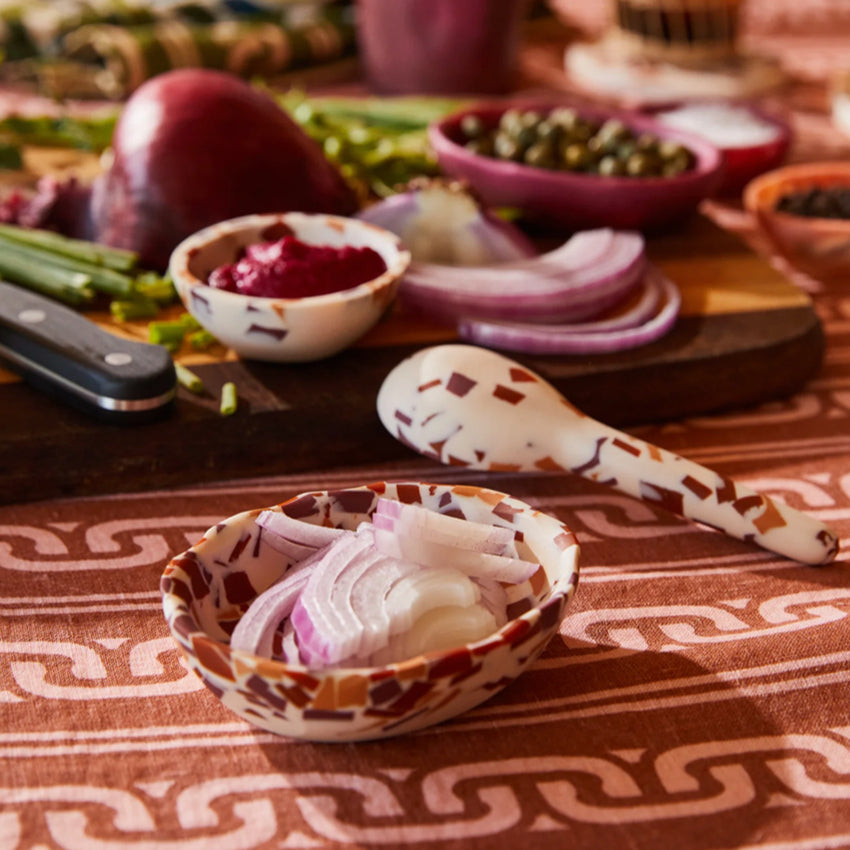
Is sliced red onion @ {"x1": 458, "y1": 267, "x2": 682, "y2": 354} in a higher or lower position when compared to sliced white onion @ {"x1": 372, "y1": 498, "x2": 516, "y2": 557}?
lower

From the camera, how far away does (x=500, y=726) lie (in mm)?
996

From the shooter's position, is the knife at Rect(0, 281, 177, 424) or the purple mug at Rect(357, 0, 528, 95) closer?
the knife at Rect(0, 281, 177, 424)

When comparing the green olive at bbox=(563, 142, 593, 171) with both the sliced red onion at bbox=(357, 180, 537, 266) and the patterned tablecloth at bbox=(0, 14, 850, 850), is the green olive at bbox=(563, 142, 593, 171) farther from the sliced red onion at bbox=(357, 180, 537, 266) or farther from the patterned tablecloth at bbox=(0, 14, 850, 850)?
the patterned tablecloth at bbox=(0, 14, 850, 850)

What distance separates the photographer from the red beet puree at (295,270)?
1450mm

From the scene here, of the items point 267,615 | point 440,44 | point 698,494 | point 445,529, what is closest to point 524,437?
point 698,494

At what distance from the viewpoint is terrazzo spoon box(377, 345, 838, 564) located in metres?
1.25

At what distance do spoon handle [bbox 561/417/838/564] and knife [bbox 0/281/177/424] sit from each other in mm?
472

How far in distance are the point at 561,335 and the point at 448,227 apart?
0.96 ft

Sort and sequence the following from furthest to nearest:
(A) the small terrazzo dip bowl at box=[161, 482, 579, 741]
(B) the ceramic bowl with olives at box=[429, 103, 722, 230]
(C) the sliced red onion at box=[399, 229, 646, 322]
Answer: (B) the ceramic bowl with olives at box=[429, 103, 722, 230] < (C) the sliced red onion at box=[399, 229, 646, 322] < (A) the small terrazzo dip bowl at box=[161, 482, 579, 741]

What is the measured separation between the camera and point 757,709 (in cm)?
103

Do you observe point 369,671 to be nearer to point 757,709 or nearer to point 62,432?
point 757,709

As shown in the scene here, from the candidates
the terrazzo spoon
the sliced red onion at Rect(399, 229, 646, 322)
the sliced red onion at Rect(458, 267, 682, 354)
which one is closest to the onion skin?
the sliced red onion at Rect(399, 229, 646, 322)

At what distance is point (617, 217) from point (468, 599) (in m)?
1.07

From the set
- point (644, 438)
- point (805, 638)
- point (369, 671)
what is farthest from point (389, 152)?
point (369, 671)
